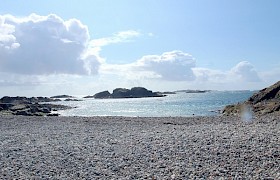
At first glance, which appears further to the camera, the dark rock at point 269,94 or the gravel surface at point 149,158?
the dark rock at point 269,94

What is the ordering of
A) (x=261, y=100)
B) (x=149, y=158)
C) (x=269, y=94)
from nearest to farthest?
(x=149, y=158) < (x=269, y=94) < (x=261, y=100)

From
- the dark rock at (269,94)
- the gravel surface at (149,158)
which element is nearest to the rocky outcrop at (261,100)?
the dark rock at (269,94)

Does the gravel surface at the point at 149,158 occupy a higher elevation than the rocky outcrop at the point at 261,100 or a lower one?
lower

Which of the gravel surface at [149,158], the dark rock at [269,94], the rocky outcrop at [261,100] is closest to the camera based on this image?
the gravel surface at [149,158]

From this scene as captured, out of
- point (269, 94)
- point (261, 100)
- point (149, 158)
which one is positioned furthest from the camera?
point (261, 100)

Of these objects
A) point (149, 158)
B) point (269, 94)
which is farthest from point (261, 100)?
point (149, 158)

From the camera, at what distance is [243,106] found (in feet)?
169

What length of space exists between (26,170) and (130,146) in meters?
5.79

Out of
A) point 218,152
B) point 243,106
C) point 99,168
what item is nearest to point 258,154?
point 218,152

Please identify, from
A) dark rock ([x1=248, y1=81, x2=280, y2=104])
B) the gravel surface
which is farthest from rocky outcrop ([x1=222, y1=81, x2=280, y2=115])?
the gravel surface

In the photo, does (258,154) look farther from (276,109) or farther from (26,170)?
(276,109)

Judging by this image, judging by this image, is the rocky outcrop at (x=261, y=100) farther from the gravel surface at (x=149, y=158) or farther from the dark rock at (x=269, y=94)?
the gravel surface at (x=149, y=158)

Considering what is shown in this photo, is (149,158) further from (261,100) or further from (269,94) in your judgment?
(269,94)

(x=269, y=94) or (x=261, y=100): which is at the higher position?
(x=269, y=94)
